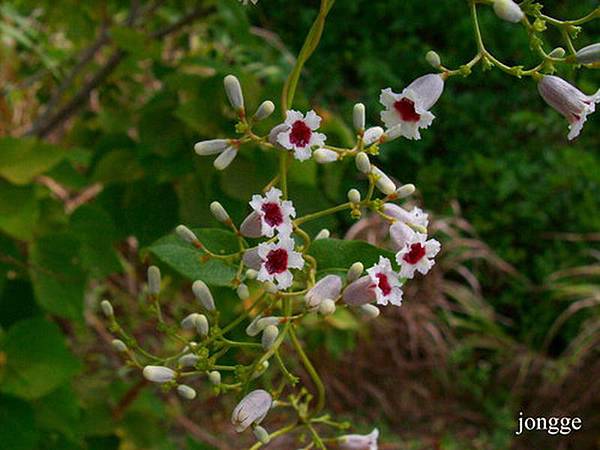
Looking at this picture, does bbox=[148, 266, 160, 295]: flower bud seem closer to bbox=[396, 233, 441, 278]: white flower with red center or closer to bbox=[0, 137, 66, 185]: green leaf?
bbox=[396, 233, 441, 278]: white flower with red center

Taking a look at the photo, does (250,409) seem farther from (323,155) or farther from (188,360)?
(323,155)

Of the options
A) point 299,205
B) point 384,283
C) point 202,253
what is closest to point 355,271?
point 384,283

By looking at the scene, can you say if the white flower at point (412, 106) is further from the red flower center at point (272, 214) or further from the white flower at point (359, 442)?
the white flower at point (359, 442)

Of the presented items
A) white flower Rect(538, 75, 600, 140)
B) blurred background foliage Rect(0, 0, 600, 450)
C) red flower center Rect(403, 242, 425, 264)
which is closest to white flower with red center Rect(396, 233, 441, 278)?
red flower center Rect(403, 242, 425, 264)

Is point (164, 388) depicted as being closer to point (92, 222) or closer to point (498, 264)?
point (92, 222)

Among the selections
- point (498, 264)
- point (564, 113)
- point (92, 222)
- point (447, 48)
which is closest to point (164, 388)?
point (564, 113)

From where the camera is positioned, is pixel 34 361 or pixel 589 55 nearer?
pixel 589 55
